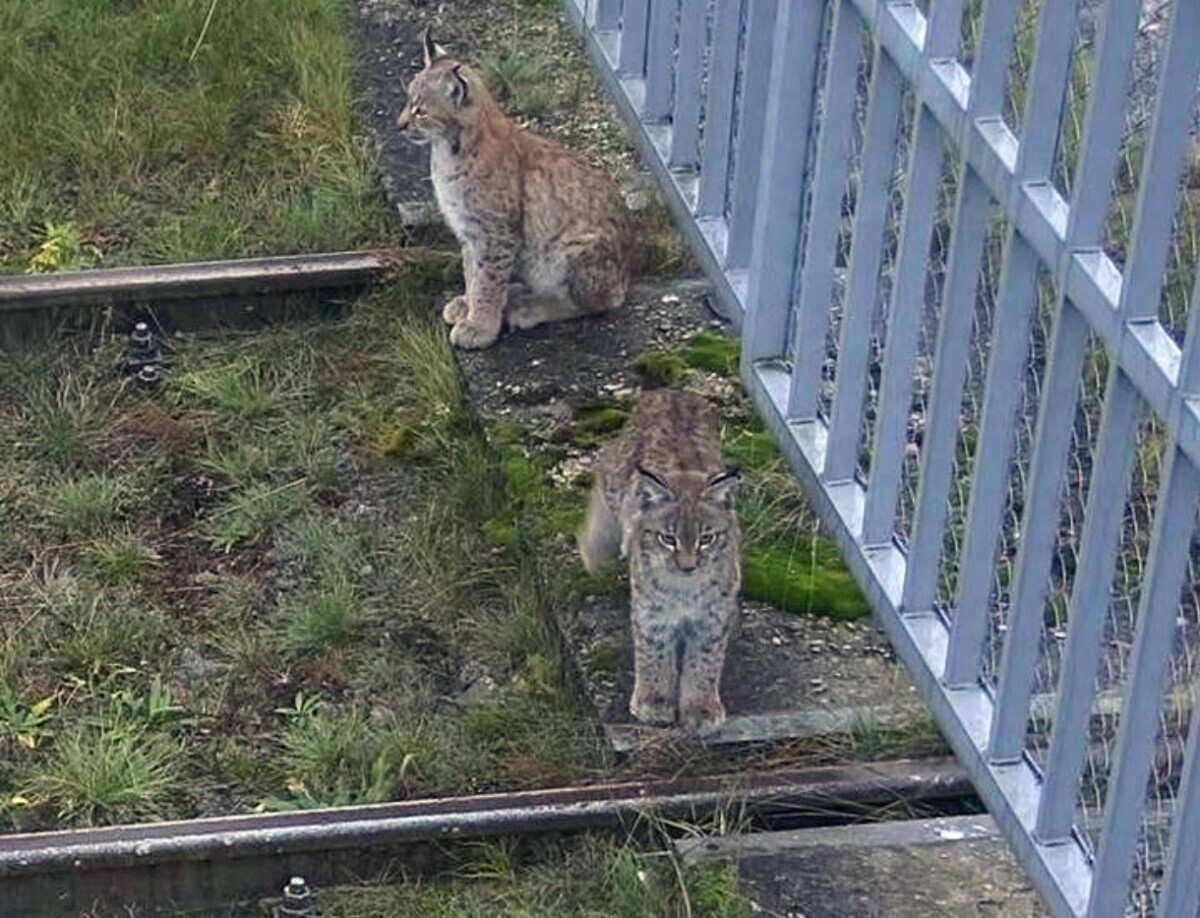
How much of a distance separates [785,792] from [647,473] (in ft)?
2.34

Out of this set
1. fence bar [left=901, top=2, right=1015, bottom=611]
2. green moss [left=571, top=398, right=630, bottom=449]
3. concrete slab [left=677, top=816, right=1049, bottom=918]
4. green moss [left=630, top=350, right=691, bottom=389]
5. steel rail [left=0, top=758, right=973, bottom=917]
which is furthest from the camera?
green moss [left=630, top=350, right=691, bottom=389]

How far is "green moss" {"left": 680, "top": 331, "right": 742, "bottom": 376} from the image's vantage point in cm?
682

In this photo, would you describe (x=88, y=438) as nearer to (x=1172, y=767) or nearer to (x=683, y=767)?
(x=683, y=767)

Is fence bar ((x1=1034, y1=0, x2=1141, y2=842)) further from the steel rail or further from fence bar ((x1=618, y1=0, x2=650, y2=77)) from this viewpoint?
fence bar ((x1=618, y1=0, x2=650, y2=77))

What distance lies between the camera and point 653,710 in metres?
5.59

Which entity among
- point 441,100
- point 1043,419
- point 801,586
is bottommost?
point 801,586

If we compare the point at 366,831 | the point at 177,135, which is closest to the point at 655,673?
the point at 366,831

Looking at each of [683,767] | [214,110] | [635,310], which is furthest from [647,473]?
[214,110]

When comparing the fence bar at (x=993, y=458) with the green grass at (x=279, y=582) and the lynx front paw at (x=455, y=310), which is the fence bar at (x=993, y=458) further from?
the lynx front paw at (x=455, y=310)

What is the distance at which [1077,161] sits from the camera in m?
3.78

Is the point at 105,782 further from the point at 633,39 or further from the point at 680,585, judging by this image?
the point at 633,39

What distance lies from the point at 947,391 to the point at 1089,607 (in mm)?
621

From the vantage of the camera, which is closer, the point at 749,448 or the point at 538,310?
the point at 749,448

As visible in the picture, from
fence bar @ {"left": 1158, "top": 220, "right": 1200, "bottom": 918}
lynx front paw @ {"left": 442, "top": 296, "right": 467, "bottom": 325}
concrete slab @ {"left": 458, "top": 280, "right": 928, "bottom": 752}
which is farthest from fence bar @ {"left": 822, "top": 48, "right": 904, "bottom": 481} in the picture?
lynx front paw @ {"left": 442, "top": 296, "right": 467, "bottom": 325}
